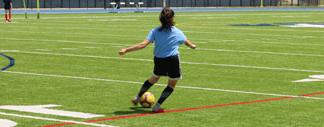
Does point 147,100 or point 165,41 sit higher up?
→ point 165,41

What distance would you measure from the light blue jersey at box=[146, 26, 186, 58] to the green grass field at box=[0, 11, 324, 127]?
0.82 meters

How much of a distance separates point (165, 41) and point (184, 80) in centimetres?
446

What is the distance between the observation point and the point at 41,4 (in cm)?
7356

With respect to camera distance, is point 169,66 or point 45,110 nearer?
point 169,66

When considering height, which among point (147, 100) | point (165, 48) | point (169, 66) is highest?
point (165, 48)

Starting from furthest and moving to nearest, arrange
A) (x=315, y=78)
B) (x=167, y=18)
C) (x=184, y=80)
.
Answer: (x=315, y=78), (x=184, y=80), (x=167, y=18)

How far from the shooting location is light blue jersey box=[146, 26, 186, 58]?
38.2ft

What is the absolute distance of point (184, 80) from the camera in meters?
16.0

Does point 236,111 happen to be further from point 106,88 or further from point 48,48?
point 48,48

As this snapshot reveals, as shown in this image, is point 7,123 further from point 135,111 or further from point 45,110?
point 135,111

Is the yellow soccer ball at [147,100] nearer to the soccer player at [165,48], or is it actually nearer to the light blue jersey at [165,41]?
the soccer player at [165,48]

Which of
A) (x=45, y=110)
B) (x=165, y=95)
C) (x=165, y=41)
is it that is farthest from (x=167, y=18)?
(x=45, y=110)

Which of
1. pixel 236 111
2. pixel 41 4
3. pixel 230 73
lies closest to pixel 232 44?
pixel 230 73

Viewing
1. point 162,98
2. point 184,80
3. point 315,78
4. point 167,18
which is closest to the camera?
point 167,18
